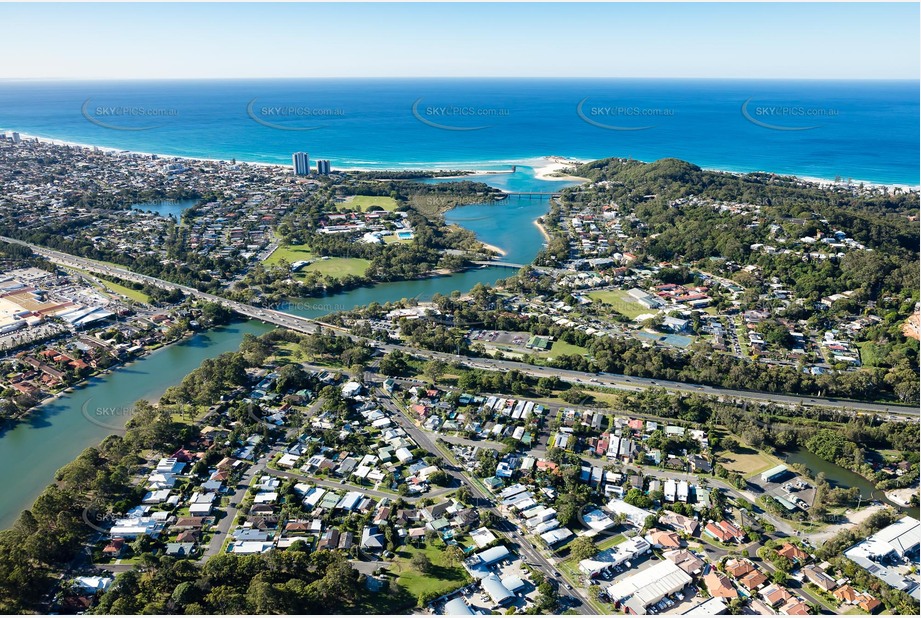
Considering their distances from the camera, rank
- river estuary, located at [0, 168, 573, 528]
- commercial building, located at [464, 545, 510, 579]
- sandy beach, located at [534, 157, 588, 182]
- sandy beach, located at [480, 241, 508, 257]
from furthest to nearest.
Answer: sandy beach, located at [534, 157, 588, 182] < sandy beach, located at [480, 241, 508, 257] < river estuary, located at [0, 168, 573, 528] < commercial building, located at [464, 545, 510, 579]

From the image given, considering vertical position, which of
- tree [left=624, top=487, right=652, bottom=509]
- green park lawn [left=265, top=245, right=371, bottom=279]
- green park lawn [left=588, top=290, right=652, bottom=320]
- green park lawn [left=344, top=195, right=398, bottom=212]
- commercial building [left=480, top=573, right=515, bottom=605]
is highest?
green park lawn [left=344, top=195, right=398, bottom=212]

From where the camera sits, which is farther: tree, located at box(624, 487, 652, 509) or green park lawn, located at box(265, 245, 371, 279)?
green park lawn, located at box(265, 245, 371, 279)

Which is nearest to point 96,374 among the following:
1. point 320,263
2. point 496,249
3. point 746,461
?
point 320,263

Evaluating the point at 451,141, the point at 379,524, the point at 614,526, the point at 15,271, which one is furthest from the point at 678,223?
the point at 451,141

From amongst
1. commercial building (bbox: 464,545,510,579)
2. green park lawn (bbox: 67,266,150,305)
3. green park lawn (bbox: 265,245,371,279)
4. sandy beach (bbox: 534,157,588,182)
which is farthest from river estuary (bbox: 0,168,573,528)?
sandy beach (bbox: 534,157,588,182)

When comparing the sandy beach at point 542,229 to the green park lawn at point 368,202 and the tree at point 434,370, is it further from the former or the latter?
the tree at point 434,370

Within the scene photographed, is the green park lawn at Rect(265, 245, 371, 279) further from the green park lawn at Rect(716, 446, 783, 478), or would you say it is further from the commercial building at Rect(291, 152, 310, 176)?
the commercial building at Rect(291, 152, 310, 176)

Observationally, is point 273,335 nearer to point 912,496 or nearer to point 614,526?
point 614,526

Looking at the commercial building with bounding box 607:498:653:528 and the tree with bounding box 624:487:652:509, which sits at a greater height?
the tree with bounding box 624:487:652:509

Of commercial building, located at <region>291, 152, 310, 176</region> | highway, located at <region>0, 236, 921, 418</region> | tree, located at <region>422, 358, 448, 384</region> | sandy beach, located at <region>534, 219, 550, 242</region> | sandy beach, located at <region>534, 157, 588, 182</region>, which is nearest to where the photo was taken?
highway, located at <region>0, 236, 921, 418</region>
